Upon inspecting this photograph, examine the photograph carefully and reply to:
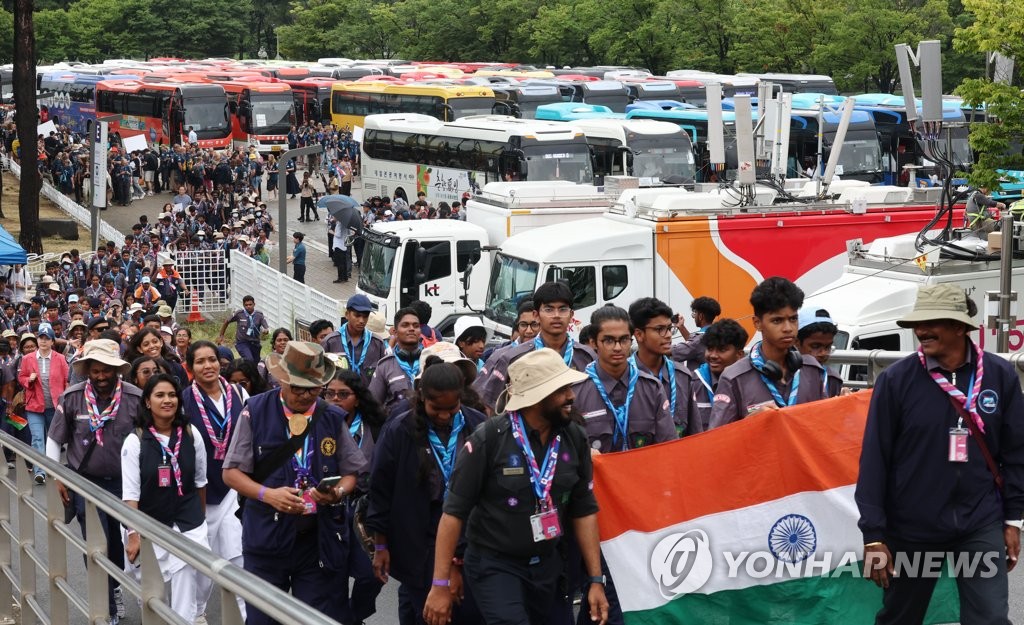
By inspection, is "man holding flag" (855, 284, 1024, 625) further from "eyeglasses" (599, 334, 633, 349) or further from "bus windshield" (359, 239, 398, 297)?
"bus windshield" (359, 239, 398, 297)

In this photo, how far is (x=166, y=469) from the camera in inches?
315

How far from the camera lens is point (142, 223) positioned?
33531mm

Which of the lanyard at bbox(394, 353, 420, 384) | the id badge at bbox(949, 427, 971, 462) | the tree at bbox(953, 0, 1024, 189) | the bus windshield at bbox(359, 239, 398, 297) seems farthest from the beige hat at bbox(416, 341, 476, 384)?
the tree at bbox(953, 0, 1024, 189)

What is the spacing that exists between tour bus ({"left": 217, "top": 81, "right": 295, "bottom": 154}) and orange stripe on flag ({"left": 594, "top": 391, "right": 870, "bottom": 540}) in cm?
4851

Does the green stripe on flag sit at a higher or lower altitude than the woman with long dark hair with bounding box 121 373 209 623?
lower

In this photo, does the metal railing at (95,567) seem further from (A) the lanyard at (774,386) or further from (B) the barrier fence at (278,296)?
(B) the barrier fence at (278,296)

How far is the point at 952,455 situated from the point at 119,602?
19.2 feet

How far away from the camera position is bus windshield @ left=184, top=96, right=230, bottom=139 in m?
53.5

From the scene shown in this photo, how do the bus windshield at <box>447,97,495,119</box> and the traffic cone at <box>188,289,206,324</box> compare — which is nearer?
the traffic cone at <box>188,289,206,324</box>

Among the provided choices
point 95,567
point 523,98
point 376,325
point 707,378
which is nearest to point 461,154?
point 523,98

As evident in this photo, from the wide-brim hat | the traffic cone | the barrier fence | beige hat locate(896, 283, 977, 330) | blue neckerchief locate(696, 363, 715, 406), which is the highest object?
beige hat locate(896, 283, 977, 330)

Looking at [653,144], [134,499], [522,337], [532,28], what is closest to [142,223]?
[653,144]

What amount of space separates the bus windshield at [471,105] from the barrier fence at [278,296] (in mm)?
19338

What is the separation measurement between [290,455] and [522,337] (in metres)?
4.27
